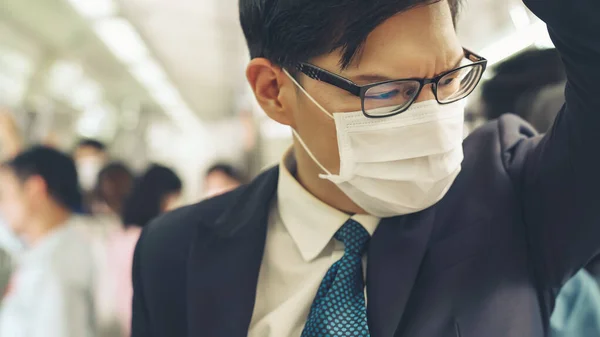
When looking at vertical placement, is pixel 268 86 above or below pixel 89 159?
above

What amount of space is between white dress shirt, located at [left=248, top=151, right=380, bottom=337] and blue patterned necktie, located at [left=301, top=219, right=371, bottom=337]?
43 millimetres

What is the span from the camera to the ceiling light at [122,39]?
212 inches

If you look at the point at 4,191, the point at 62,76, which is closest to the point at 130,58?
the point at 62,76

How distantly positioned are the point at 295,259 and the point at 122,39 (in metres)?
5.53

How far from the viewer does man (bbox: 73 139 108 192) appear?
464 centimetres

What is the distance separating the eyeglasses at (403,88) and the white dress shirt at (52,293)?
1.82 metres

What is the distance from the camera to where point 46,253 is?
2.36 m

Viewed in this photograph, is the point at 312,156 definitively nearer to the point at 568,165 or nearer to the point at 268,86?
the point at 268,86

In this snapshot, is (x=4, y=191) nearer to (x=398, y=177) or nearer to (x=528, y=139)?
(x=398, y=177)

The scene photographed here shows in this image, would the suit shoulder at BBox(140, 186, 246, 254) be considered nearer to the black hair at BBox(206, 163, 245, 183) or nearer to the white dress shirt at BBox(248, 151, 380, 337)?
the white dress shirt at BBox(248, 151, 380, 337)

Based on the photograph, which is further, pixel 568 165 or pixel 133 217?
pixel 133 217

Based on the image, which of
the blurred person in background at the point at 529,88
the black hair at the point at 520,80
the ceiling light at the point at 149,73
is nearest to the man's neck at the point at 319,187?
the blurred person in background at the point at 529,88

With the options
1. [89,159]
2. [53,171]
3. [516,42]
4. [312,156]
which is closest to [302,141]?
[312,156]

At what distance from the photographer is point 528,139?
1.14 metres
